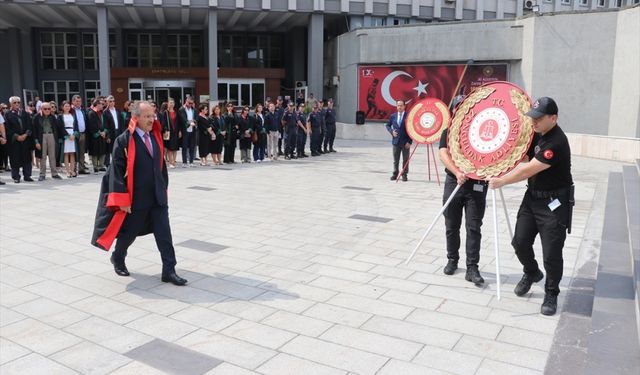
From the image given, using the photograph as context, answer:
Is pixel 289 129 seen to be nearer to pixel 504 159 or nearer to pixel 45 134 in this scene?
pixel 45 134

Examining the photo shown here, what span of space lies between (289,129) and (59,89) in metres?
26.6

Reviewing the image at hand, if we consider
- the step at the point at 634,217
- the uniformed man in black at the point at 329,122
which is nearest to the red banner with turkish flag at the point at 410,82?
the uniformed man in black at the point at 329,122

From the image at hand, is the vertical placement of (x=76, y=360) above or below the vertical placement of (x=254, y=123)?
below

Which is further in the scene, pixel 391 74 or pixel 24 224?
pixel 391 74

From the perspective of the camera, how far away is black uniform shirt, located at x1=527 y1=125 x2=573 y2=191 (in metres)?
4.61

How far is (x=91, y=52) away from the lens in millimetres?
38125

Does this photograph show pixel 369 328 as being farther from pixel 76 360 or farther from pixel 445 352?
pixel 76 360

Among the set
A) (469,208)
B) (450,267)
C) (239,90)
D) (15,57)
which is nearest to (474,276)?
(450,267)

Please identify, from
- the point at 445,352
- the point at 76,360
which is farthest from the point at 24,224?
the point at 445,352

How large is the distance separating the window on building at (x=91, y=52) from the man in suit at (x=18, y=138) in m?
26.9

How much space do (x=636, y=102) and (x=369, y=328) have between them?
1908 cm

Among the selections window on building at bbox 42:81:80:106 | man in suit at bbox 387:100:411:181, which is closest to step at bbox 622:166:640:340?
man in suit at bbox 387:100:411:181

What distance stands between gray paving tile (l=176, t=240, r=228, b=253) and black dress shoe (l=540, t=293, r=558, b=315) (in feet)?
12.7

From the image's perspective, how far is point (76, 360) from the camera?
3922 millimetres
